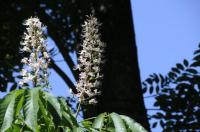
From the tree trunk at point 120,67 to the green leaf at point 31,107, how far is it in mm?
1934

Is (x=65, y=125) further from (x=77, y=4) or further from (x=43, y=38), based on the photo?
(x=77, y=4)

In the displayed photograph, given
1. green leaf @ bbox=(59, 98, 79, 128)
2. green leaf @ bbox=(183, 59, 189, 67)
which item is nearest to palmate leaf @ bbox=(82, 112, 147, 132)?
green leaf @ bbox=(59, 98, 79, 128)

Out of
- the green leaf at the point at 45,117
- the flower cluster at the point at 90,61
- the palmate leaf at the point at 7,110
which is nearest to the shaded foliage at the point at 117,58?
the flower cluster at the point at 90,61

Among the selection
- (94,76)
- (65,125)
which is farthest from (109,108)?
(65,125)

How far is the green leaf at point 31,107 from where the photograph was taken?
1538mm

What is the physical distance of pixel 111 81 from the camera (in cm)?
390

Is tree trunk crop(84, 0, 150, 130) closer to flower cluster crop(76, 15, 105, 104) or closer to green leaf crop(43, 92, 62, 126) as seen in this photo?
flower cluster crop(76, 15, 105, 104)

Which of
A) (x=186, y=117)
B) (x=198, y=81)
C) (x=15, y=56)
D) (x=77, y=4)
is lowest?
(x=186, y=117)

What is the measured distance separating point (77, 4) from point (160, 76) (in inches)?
53.3

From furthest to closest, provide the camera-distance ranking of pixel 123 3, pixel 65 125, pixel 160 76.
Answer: pixel 160 76, pixel 123 3, pixel 65 125

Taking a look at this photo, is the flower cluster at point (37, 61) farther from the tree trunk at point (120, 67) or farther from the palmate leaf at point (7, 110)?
the tree trunk at point (120, 67)

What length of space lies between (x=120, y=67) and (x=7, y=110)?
2405mm

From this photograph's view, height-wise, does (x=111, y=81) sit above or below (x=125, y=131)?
above

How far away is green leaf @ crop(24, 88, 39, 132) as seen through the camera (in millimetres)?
1538
